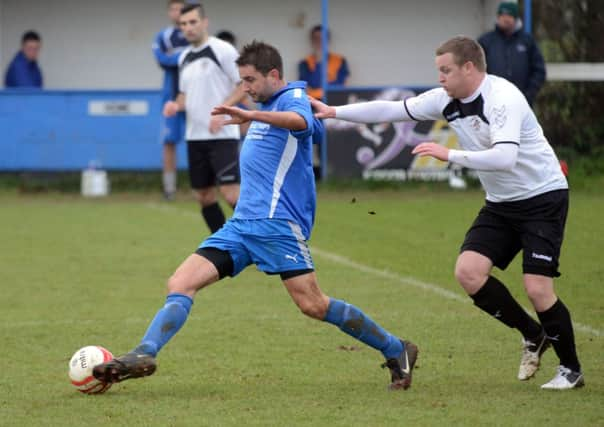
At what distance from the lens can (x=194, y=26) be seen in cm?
1141

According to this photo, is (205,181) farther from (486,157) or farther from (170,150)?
(486,157)

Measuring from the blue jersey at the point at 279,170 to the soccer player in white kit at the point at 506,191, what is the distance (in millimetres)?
301

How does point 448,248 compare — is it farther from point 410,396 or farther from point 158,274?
point 410,396

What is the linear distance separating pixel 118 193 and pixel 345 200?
365 cm

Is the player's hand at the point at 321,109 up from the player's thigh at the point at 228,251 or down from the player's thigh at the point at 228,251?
up

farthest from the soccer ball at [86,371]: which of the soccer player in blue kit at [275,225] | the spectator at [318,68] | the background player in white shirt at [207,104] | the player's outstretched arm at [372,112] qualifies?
the spectator at [318,68]

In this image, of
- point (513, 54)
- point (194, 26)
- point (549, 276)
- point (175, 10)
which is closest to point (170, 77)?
point (175, 10)

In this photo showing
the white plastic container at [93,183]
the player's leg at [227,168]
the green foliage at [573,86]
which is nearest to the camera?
the player's leg at [227,168]

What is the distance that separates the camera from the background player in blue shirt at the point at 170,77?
48.1ft

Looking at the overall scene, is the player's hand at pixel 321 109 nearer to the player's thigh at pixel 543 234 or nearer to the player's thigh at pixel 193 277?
the player's thigh at pixel 193 277

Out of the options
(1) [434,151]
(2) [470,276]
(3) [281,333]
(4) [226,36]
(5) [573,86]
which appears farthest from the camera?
(5) [573,86]

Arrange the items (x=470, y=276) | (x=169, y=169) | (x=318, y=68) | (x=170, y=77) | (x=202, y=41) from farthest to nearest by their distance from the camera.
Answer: (x=318, y=68) → (x=169, y=169) → (x=170, y=77) → (x=202, y=41) → (x=470, y=276)

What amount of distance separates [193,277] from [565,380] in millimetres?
1942

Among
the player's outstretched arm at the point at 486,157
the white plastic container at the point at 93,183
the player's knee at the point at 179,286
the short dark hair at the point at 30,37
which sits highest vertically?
the player's outstretched arm at the point at 486,157
